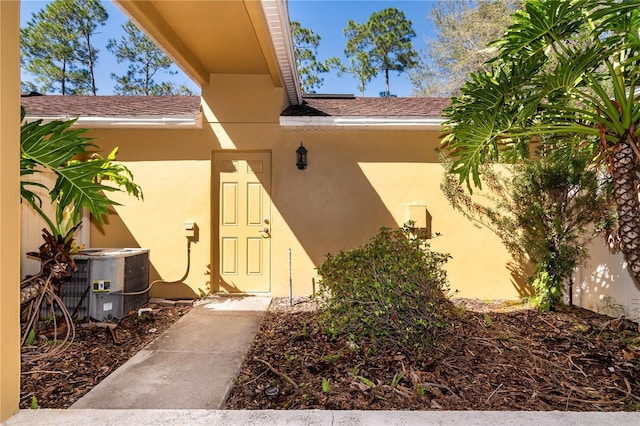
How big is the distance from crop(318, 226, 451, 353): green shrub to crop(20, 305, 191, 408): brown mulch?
2.13m

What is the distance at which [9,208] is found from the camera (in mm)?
2201

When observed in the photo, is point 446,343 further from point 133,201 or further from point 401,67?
point 401,67

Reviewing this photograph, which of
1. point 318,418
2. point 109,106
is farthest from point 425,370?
point 109,106

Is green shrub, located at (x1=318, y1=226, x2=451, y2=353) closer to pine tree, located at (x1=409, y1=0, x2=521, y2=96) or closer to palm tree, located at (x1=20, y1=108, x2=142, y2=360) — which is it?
palm tree, located at (x1=20, y1=108, x2=142, y2=360)

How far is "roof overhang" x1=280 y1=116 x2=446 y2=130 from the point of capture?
5.68 metres

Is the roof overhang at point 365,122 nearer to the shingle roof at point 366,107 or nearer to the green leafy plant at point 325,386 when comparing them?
the shingle roof at point 366,107

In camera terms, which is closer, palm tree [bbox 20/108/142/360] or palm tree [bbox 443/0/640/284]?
palm tree [bbox 443/0/640/284]

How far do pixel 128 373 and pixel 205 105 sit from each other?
4.43 meters

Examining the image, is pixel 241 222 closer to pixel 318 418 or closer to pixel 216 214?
pixel 216 214

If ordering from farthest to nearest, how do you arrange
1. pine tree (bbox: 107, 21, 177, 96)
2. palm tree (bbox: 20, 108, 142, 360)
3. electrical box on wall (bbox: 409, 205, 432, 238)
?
1. pine tree (bbox: 107, 21, 177, 96)
2. electrical box on wall (bbox: 409, 205, 432, 238)
3. palm tree (bbox: 20, 108, 142, 360)

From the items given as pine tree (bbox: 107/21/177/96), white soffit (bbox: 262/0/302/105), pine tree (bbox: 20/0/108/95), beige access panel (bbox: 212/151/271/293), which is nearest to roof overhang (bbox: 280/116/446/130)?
white soffit (bbox: 262/0/302/105)

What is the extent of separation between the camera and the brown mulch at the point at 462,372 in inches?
99.4

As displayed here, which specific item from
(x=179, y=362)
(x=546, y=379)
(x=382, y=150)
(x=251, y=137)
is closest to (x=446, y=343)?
(x=546, y=379)

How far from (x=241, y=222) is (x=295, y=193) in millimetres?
1107
